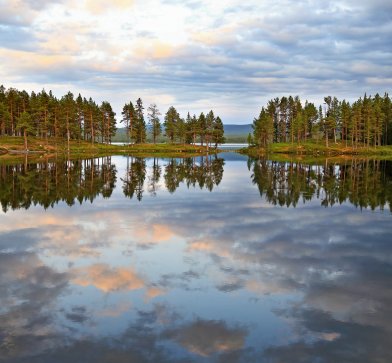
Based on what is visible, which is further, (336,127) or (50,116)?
(336,127)

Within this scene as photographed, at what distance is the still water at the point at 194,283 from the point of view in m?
12.0

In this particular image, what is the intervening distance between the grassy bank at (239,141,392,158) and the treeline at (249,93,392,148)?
2.97 meters

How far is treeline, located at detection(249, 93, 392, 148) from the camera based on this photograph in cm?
15638

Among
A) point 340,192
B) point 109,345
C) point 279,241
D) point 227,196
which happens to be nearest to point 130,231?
point 279,241

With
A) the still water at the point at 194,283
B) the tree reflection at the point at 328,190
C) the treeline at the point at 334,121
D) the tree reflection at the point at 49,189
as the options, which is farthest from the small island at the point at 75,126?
the still water at the point at 194,283

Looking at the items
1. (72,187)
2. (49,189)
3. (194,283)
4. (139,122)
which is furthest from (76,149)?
(194,283)

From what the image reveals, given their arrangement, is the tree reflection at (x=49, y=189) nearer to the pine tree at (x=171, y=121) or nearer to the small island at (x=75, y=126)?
the small island at (x=75, y=126)

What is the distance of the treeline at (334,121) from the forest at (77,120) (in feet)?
70.0

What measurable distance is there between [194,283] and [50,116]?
435 feet

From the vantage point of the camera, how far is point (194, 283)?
55.9 feet

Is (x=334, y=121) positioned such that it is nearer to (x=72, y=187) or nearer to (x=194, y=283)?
(x=72, y=187)

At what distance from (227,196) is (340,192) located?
41.1ft

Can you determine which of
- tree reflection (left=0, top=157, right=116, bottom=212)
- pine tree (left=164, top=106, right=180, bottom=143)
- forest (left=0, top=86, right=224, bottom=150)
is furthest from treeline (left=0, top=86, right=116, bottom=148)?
tree reflection (left=0, top=157, right=116, bottom=212)

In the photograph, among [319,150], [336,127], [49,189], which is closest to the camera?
[49,189]
